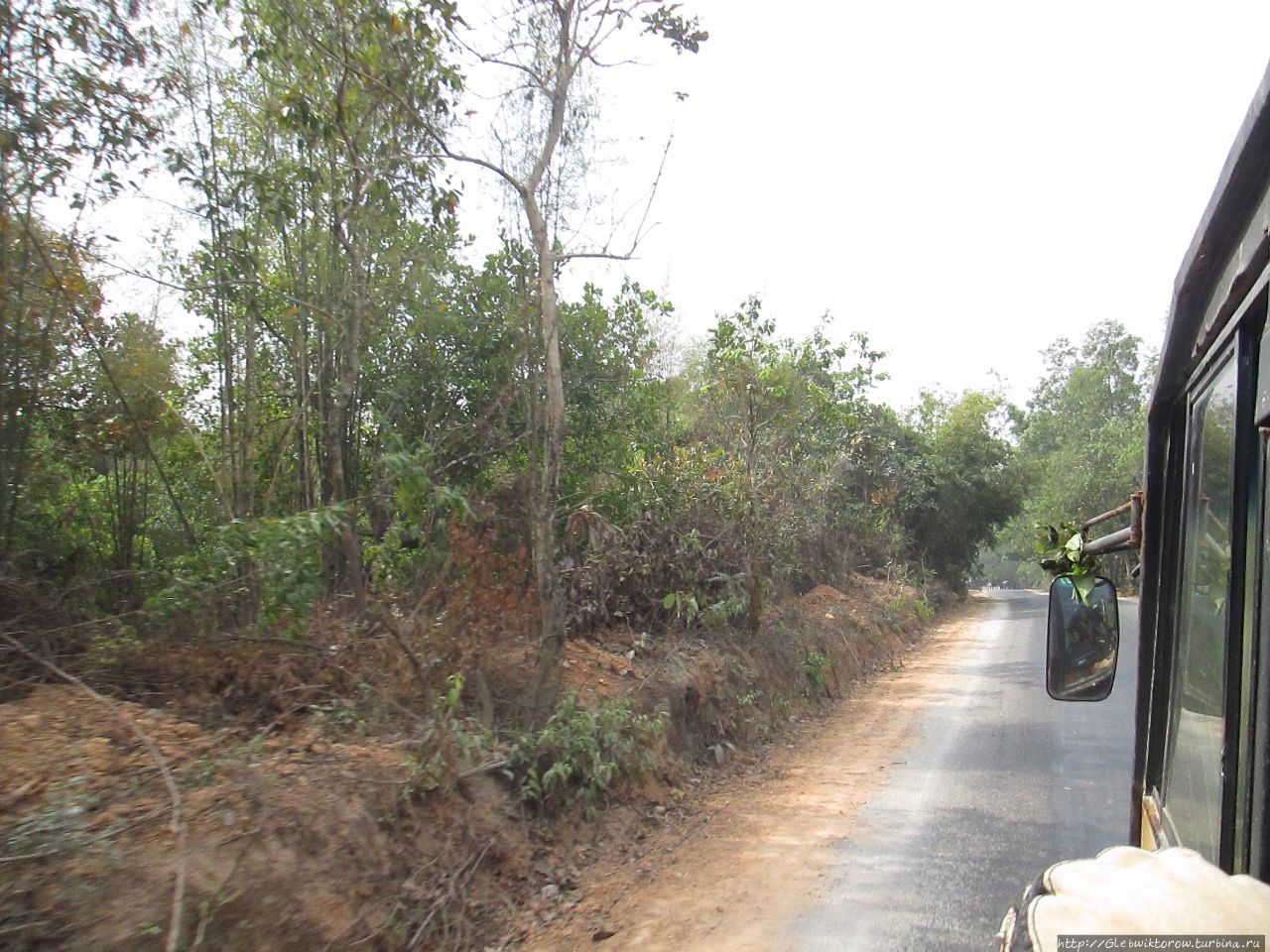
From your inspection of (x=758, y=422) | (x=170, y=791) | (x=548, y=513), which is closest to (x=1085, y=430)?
(x=758, y=422)

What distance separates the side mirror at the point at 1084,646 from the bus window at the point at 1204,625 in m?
0.49

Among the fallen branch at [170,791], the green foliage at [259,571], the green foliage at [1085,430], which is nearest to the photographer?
the fallen branch at [170,791]

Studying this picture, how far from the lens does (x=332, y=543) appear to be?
720 cm

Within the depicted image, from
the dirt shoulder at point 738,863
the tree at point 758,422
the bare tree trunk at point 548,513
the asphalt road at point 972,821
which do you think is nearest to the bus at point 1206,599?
the asphalt road at point 972,821

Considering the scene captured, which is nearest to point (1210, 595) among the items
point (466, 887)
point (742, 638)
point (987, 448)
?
point (466, 887)

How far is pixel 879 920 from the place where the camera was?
4.88 metres

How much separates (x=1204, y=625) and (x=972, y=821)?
4666 mm

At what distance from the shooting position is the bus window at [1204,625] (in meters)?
2.12

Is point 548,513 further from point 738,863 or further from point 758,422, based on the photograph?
point 758,422

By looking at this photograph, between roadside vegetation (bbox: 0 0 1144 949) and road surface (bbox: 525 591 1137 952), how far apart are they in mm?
606

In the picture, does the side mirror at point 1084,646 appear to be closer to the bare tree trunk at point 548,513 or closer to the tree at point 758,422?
the bare tree trunk at point 548,513

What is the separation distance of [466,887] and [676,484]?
Answer: 7145 millimetres

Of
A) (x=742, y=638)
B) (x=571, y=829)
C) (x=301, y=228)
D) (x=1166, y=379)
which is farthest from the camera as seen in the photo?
(x=742, y=638)

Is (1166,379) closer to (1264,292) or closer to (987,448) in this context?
(1264,292)
